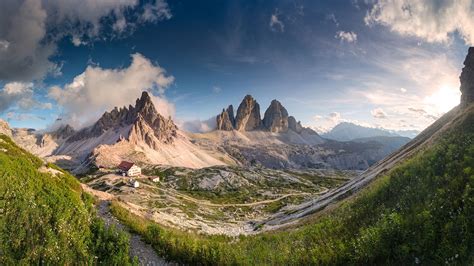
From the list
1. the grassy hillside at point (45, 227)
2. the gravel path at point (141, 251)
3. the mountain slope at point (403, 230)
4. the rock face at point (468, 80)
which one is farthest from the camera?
the rock face at point (468, 80)

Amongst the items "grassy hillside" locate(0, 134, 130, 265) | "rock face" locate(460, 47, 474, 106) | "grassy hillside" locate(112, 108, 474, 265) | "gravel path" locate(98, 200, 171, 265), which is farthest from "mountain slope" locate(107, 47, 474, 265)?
"rock face" locate(460, 47, 474, 106)

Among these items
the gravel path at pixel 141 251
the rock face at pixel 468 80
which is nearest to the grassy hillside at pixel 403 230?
the gravel path at pixel 141 251

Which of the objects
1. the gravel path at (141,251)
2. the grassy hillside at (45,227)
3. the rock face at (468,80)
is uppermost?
the rock face at (468,80)

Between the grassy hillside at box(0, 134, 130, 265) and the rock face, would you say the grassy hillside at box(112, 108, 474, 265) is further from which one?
the rock face

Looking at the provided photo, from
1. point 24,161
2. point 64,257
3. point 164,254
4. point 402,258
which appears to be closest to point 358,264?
point 402,258

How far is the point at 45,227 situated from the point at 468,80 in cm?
9573

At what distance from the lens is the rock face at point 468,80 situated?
70375mm

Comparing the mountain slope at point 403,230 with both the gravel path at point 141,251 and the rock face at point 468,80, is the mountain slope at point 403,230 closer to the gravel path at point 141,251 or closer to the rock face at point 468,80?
the gravel path at point 141,251

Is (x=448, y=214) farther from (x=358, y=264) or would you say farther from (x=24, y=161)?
(x=24, y=161)

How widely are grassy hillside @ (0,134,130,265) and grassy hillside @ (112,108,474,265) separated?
4556mm

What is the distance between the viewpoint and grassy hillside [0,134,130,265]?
1688 cm

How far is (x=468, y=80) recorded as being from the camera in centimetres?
7606

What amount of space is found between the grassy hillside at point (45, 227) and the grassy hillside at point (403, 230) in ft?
14.9

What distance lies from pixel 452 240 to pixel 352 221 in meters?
10.4
